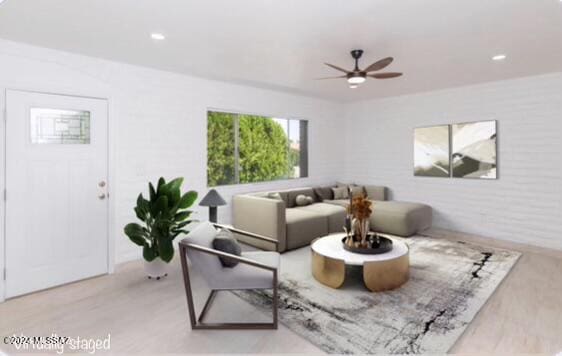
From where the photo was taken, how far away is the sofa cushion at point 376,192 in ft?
20.7

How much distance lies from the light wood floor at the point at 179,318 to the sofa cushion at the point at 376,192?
292 cm

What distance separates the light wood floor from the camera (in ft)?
7.37

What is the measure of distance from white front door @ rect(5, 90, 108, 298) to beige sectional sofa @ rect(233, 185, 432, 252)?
6.29ft

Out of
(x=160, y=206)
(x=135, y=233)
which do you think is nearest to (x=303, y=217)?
(x=160, y=206)

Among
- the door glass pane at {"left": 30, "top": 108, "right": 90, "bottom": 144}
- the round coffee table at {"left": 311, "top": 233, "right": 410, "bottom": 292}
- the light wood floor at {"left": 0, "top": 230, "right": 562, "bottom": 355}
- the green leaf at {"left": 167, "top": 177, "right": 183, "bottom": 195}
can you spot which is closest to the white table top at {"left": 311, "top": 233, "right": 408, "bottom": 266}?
the round coffee table at {"left": 311, "top": 233, "right": 410, "bottom": 292}

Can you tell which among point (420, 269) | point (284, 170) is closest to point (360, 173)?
point (284, 170)

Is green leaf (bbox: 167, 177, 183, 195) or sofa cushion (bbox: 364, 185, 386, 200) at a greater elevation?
green leaf (bbox: 167, 177, 183, 195)

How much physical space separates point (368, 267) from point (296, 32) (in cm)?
239

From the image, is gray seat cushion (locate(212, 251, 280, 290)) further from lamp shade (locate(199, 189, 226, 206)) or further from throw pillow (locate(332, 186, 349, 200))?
throw pillow (locate(332, 186, 349, 200))

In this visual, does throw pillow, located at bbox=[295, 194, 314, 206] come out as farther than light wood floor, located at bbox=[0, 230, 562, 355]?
Yes

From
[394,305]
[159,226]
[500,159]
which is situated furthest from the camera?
[500,159]

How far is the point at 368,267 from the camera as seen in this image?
3018 mm

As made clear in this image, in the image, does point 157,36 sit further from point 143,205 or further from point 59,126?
point 143,205

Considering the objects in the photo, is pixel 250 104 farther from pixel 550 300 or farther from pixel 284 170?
pixel 550 300
